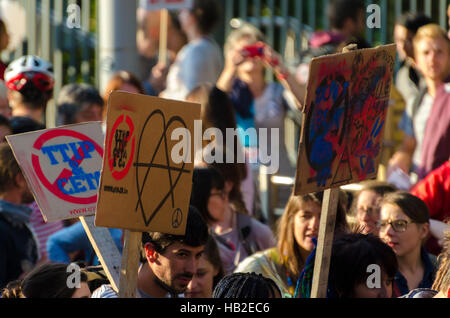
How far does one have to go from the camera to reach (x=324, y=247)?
3.50m

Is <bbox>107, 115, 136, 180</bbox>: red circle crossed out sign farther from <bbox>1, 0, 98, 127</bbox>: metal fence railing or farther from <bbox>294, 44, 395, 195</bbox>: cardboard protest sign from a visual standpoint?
<bbox>1, 0, 98, 127</bbox>: metal fence railing

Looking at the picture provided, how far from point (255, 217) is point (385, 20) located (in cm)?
338

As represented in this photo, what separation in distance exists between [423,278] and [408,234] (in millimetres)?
210

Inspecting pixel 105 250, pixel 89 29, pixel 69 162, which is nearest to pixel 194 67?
pixel 89 29

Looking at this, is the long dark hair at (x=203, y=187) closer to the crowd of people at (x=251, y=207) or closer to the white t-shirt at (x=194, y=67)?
the crowd of people at (x=251, y=207)

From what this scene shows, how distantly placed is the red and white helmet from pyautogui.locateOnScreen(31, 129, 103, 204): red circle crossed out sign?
2381 mm

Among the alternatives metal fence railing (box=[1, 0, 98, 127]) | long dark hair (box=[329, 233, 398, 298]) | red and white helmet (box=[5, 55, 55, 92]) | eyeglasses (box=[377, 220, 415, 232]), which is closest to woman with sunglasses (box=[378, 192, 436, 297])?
eyeglasses (box=[377, 220, 415, 232])

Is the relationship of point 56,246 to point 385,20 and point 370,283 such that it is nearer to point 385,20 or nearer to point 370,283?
point 370,283

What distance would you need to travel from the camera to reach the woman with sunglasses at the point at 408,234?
473 centimetres

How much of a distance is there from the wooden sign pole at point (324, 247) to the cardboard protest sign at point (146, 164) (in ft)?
1.51

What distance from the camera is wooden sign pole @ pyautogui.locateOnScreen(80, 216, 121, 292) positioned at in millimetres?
3660

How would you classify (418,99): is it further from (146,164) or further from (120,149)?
(120,149)
